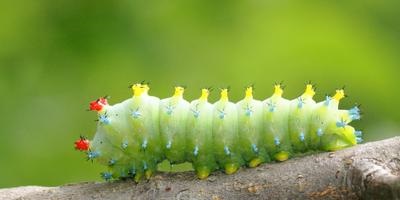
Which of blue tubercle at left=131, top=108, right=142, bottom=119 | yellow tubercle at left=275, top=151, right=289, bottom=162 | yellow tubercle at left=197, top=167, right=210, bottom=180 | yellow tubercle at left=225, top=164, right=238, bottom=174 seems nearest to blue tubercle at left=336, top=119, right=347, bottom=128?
yellow tubercle at left=275, top=151, right=289, bottom=162

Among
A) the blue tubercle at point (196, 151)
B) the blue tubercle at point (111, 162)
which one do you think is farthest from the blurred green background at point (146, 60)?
the blue tubercle at point (196, 151)

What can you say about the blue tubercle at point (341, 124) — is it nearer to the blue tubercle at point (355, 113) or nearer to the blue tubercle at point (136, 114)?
the blue tubercle at point (355, 113)

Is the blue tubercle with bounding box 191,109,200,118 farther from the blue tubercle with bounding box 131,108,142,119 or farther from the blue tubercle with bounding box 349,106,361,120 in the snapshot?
Result: the blue tubercle with bounding box 349,106,361,120

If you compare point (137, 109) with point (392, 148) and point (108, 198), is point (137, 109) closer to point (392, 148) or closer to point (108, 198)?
point (108, 198)

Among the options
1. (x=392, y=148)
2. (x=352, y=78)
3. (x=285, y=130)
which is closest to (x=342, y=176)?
(x=392, y=148)

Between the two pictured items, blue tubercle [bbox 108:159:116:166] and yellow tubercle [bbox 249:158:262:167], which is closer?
yellow tubercle [bbox 249:158:262:167]

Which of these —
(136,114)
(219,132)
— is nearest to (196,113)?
(219,132)

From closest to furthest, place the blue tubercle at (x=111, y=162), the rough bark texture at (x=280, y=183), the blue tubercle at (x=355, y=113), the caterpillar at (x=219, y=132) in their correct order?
the rough bark texture at (x=280, y=183)
the caterpillar at (x=219, y=132)
the blue tubercle at (x=355, y=113)
the blue tubercle at (x=111, y=162)

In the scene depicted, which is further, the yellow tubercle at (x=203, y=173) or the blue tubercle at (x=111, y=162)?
the blue tubercle at (x=111, y=162)
